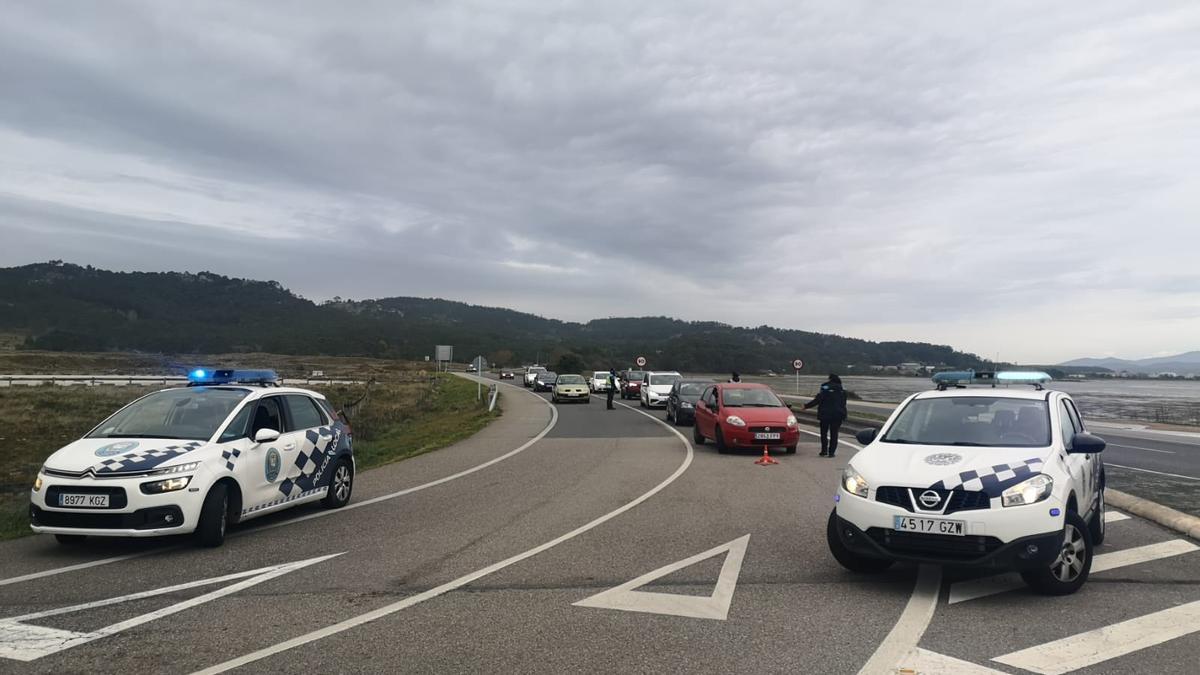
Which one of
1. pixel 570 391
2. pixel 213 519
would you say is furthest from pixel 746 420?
pixel 570 391

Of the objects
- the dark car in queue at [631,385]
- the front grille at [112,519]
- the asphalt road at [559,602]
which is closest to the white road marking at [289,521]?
the asphalt road at [559,602]

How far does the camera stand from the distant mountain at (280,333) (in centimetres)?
13000

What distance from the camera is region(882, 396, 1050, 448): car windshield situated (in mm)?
7109

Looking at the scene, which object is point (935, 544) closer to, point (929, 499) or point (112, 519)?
point (929, 499)

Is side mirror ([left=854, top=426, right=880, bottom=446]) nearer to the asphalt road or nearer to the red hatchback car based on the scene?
the asphalt road

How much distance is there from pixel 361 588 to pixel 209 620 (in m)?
1.15

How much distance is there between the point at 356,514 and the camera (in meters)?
9.83

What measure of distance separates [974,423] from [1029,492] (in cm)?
147

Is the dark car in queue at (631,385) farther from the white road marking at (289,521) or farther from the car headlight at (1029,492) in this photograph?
the car headlight at (1029,492)

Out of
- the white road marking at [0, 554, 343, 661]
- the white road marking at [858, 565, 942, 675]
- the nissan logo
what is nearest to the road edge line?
the white road marking at [858, 565, 942, 675]

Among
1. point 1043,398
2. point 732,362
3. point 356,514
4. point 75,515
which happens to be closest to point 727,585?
point 1043,398

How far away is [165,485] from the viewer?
24.4 feet

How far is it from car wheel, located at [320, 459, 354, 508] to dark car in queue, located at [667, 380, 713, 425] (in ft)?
49.8

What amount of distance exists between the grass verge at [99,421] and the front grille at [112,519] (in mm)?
1810
